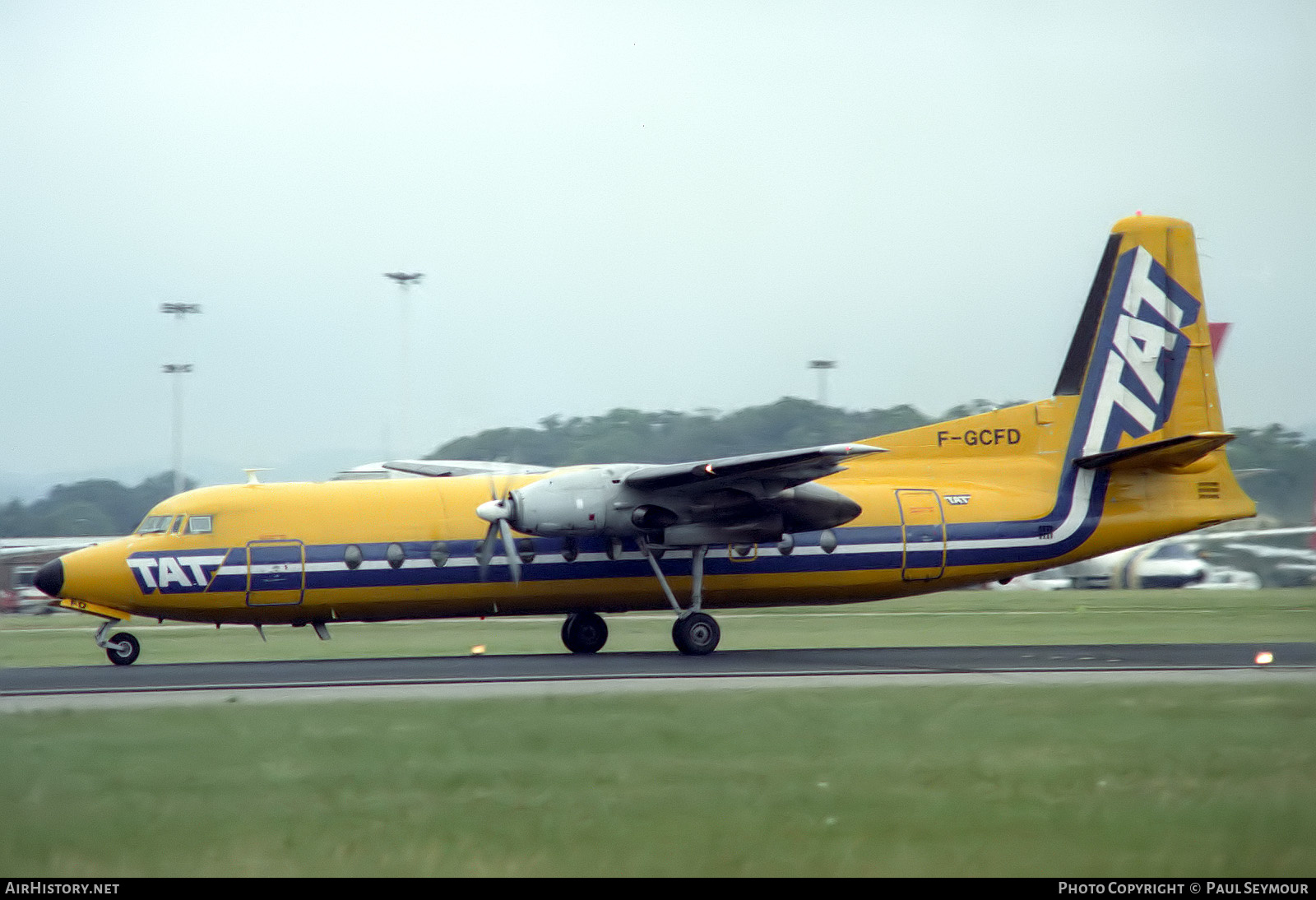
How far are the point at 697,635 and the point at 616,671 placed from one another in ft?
8.32

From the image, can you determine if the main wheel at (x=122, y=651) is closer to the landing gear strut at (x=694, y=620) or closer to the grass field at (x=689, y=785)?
the grass field at (x=689, y=785)

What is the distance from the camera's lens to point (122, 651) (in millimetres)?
19078

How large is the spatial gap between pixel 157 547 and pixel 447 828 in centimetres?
1239

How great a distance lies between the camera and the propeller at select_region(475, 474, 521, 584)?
1803 centimetres

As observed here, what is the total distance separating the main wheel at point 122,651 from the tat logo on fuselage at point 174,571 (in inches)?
40.6

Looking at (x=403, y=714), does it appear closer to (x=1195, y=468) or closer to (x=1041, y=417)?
(x=1041, y=417)

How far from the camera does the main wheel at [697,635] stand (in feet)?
62.2

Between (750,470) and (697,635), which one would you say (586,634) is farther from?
(750,470)

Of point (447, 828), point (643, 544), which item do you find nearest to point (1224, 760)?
point (447, 828)

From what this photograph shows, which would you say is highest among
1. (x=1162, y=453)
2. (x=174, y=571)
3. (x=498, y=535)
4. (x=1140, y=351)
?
(x=1140, y=351)

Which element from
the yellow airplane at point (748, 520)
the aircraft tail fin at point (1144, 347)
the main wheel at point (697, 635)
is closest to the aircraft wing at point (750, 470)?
the yellow airplane at point (748, 520)

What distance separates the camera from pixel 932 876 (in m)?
7.06

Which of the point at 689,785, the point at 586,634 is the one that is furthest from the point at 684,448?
the point at 689,785

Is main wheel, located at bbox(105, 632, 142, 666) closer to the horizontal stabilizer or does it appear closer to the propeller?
the propeller
